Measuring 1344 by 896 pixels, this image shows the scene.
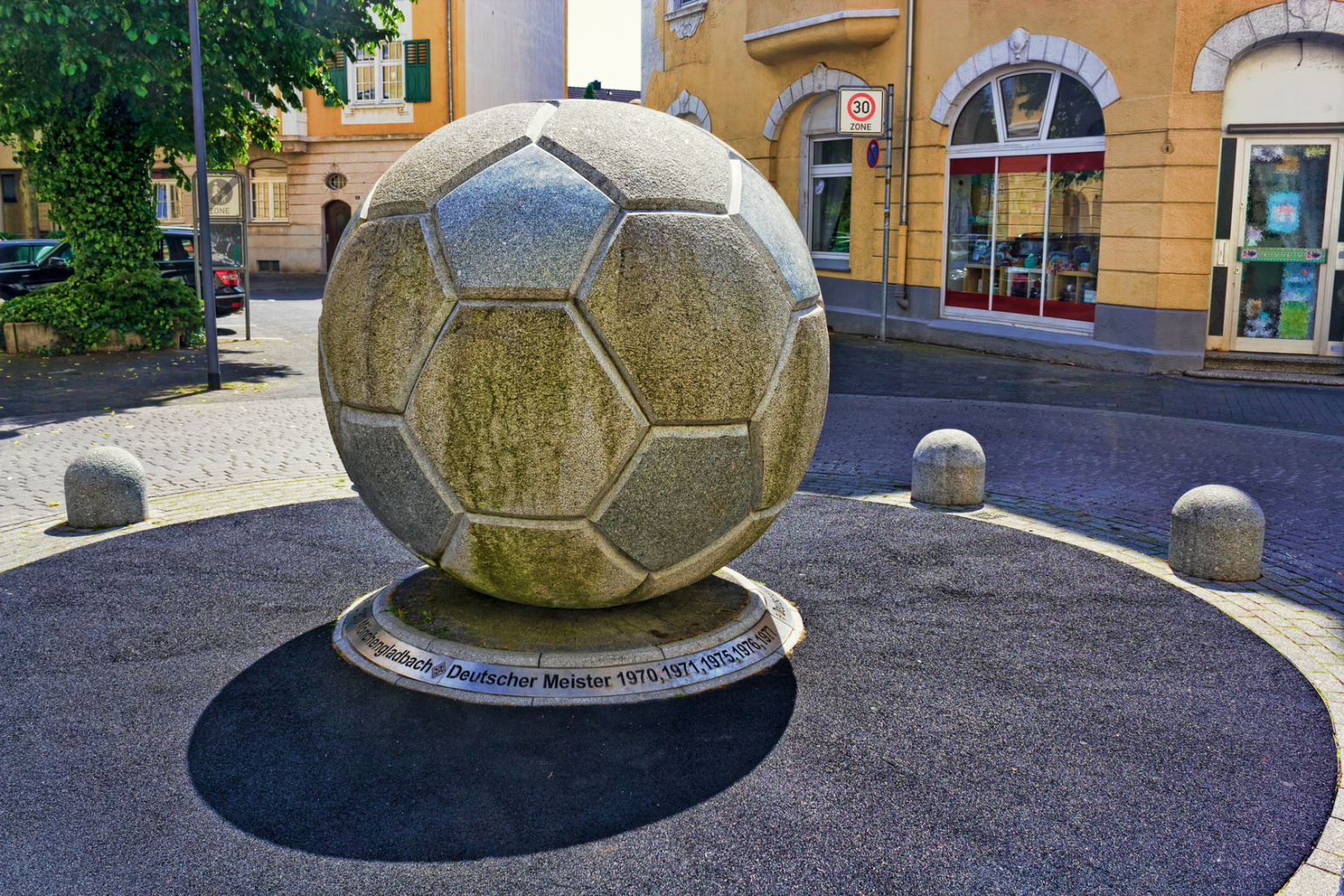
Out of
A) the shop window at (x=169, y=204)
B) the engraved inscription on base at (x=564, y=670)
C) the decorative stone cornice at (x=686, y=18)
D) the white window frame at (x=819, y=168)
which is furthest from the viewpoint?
the shop window at (x=169, y=204)

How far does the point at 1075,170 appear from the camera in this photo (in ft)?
49.0

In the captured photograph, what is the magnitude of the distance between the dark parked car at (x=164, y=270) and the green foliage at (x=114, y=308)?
98.7 inches

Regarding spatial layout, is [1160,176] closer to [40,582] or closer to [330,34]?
[330,34]

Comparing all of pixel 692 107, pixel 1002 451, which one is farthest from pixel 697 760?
pixel 692 107

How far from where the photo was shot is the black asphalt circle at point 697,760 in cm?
334

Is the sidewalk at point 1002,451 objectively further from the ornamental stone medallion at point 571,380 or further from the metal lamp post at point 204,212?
the ornamental stone medallion at point 571,380

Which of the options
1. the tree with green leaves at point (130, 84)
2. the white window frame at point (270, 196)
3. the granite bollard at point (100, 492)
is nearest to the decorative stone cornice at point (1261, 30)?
the tree with green leaves at point (130, 84)

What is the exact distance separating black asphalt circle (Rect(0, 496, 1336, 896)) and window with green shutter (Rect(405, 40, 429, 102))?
31.3 metres

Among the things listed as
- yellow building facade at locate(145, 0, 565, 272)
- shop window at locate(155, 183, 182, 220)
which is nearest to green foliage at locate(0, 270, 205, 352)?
yellow building facade at locate(145, 0, 565, 272)

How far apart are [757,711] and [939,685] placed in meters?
0.79

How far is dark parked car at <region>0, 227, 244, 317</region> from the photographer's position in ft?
64.1

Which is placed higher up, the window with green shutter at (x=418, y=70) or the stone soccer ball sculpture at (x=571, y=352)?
the window with green shutter at (x=418, y=70)

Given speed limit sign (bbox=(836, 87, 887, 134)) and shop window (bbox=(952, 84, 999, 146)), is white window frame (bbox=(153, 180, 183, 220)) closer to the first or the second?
speed limit sign (bbox=(836, 87, 887, 134))

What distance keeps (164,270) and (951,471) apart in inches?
637
